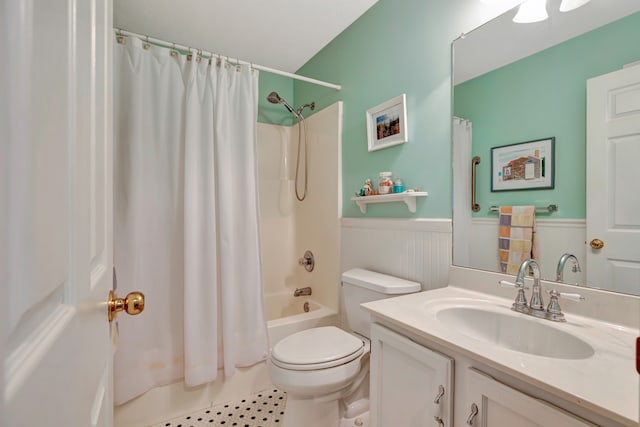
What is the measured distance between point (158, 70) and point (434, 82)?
1.46 metres

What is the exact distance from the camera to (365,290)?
1568 mm

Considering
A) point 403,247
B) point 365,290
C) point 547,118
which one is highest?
point 547,118

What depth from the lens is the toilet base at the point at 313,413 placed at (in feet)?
4.59

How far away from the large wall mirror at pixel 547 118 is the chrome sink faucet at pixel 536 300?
108 mm

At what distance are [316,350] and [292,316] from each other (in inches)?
33.0

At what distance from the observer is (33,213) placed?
0.77ft

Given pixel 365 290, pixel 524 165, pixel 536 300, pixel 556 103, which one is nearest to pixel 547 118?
pixel 556 103

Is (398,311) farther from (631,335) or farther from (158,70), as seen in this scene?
(158,70)

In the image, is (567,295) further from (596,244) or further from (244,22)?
(244,22)

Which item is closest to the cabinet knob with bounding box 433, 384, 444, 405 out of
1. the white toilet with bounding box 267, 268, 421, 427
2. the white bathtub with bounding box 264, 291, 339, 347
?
the white toilet with bounding box 267, 268, 421, 427

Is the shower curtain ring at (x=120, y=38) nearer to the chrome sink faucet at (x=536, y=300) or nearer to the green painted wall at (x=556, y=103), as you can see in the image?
the green painted wall at (x=556, y=103)

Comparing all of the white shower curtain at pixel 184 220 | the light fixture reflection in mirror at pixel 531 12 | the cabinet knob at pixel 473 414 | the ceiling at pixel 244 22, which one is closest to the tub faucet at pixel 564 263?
the cabinet knob at pixel 473 414

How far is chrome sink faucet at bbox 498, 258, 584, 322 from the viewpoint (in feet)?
3.08

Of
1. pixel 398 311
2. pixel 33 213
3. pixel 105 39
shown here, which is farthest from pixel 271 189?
pixel 33 213
